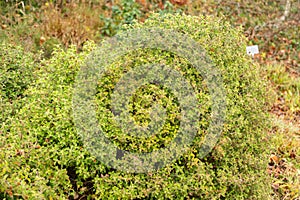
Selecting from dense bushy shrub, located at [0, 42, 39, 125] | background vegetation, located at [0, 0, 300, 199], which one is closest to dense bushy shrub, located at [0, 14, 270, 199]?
background vegetation, located at [0, 0, 300, 199]

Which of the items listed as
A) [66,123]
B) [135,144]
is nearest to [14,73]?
[66,123]

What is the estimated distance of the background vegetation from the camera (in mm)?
2619

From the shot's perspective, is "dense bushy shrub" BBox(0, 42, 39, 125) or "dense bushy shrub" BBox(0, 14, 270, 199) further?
"dense bushy shrub" BBox(0, 42, 39, 125)

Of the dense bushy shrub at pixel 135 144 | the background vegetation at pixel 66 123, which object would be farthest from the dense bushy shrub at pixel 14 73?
the dense bushy shrub at pixel 135 144

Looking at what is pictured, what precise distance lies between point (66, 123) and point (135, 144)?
53 cm

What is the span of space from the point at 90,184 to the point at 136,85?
2.78ft

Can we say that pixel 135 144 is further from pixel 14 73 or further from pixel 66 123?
pixel 14 73

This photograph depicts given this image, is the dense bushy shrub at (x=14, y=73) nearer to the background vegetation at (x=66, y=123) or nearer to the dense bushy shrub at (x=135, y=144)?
the background vegetation at (x=66, y=123)

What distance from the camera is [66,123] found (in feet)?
9.02

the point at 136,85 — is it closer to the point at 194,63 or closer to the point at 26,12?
the point at 194,63

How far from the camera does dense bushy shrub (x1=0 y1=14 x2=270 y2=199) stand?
262 centimetres

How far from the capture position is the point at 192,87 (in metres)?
2.93

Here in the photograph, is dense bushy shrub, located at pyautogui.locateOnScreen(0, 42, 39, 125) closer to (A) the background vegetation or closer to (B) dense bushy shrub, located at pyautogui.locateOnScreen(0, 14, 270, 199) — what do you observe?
(A) the background vegetation

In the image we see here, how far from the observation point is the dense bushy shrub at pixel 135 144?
8.60ft
